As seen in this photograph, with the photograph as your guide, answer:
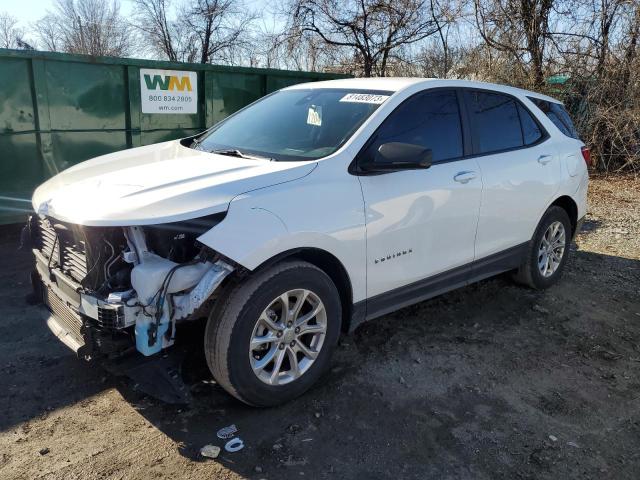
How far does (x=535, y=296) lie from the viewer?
5082 mm

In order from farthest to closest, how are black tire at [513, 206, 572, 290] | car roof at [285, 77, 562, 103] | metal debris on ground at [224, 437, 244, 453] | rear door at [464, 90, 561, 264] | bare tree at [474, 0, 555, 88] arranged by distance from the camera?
bare tree at [474, 0, 555, 88], black tire at [513, 206, 572, 290], rear door at [464, 90, 561, 264], car roof at [285, 77, 562, 103], metal debris on ground at [224, 437, 244, 453]

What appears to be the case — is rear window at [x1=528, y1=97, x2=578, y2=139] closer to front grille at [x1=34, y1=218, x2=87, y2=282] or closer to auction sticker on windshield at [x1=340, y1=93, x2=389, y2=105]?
auction sticker on windshield at [x1=340, y1=93, x2=389, y2=105]

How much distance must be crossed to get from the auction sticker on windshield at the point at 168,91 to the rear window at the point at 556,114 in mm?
4304

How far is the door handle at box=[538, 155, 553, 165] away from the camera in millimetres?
4681

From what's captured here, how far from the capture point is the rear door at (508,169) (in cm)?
422

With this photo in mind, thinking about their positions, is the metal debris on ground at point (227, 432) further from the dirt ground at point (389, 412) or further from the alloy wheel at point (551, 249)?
the alloy wheel at point (551, 249)

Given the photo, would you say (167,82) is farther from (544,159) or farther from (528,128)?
(544,159)

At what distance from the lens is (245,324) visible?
2887mm

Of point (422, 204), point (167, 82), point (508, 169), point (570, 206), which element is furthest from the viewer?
point (167, 82)

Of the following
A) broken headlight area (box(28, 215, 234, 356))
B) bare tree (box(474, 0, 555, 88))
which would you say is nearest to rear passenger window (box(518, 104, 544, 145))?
broken headlight area (box(28, 215, 234, 356))

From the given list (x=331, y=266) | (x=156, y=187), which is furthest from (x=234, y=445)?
(x=156, y=187)

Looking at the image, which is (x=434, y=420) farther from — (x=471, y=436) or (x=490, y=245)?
(x=490, y=245)

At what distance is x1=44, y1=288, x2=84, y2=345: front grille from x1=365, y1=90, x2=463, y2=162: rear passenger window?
194cm

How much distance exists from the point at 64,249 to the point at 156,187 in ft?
2.40
